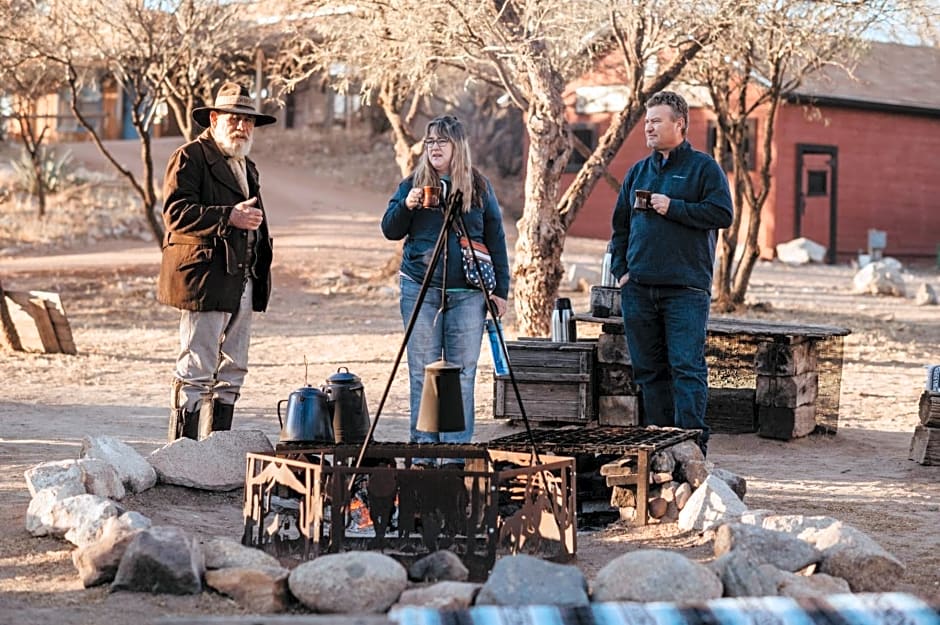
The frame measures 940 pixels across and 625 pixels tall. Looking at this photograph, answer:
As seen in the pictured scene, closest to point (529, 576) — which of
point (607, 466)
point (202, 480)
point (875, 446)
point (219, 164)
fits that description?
point (607, 466)

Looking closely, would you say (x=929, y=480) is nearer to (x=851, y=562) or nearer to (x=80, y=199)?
(x=851, y=562)

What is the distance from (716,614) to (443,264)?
292 centimetres

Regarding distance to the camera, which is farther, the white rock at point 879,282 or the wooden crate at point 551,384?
the white rock at point 879,282

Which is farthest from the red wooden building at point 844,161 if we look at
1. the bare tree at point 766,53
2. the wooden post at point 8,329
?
the wooden post at point 8,329

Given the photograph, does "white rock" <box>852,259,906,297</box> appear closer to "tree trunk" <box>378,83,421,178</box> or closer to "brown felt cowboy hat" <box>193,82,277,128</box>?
"tree trunk" <box>378,83,421,178</box>

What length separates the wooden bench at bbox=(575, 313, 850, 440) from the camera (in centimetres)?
838

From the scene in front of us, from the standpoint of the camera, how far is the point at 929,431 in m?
7.36

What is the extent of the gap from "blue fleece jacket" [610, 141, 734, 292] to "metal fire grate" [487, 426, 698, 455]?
0.77 meters

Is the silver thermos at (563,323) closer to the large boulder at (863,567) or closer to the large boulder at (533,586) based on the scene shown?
the large boulder at (863,567)

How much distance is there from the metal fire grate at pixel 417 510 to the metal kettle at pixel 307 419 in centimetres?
50

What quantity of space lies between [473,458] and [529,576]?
1.45m

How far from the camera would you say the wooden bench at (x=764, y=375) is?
330 inches

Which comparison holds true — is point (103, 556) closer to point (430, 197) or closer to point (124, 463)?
point (124, 463)

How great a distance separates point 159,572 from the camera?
14.3ft
